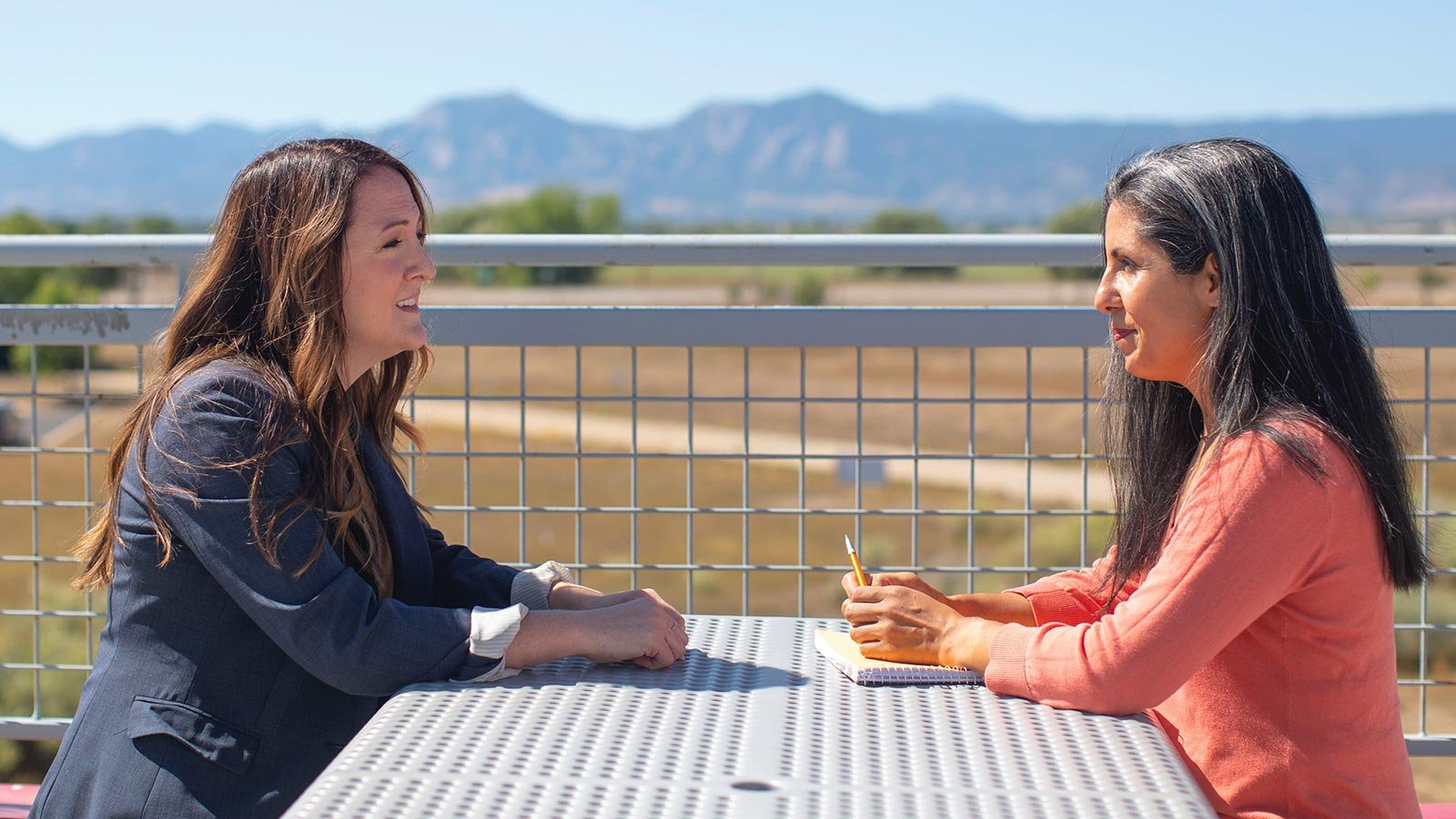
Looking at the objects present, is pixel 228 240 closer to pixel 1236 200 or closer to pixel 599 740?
pixel 599 740

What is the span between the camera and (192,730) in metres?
1.92

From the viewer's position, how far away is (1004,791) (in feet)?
4.77

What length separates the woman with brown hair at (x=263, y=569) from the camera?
190 centimetres

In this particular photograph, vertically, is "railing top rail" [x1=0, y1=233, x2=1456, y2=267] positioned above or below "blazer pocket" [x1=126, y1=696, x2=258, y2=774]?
above

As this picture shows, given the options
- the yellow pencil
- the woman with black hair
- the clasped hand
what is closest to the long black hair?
the woman with black hair

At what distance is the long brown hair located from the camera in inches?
81.4

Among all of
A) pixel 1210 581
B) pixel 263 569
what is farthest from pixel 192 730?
pixel 1210 581

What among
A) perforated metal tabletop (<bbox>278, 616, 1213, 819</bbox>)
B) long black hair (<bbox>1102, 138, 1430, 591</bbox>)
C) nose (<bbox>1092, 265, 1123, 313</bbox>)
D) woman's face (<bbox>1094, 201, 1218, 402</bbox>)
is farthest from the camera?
nose (<bbox>1092, 265, 1123, 313</bbox>)

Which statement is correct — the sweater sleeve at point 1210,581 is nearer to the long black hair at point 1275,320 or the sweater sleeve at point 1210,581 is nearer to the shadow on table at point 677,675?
the long black hair at point 1275,320

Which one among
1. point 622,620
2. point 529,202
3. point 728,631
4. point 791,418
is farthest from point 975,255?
point 529,202

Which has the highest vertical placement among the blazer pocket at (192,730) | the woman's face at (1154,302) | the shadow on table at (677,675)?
the woman's face at (1154,302)

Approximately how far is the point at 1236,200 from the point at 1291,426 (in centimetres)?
31

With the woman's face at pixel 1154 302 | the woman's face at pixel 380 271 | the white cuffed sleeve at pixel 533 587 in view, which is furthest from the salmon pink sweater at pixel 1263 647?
the woman's face at pixel 380 271

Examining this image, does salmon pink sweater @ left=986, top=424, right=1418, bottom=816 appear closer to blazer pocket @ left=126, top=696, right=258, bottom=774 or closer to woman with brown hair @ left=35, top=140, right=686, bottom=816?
woman with brown hair @ left=35, top=140, right=686, bottom=816
